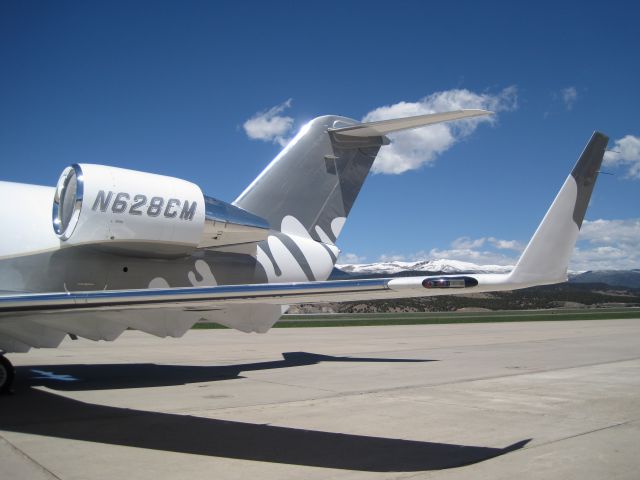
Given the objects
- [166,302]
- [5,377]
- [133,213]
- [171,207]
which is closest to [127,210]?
[133,213]

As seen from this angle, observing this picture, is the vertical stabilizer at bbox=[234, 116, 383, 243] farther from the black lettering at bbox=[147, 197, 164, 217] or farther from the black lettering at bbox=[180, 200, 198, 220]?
the black lettering at bbox=[147, 197, 164, 217]

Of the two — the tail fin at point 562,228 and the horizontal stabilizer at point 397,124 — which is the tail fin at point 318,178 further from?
the tail fin at point 562,228

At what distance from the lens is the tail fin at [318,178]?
12.2m

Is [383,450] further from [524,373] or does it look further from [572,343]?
[572,343]

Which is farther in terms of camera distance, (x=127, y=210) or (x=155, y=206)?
(x=155, y=206)

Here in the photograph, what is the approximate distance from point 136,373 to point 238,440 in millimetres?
6289

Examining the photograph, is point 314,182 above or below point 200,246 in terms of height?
above

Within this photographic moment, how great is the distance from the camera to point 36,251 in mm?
9141

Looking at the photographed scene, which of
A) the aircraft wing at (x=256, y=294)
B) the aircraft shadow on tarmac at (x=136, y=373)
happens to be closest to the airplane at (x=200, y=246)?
the aircraft wing at (x=256, y=294)

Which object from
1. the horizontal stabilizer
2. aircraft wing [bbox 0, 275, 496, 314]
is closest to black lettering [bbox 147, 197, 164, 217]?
aircraft wing [bbox 0, 275, 496, 314]

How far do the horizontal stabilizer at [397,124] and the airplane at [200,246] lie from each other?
0.03m

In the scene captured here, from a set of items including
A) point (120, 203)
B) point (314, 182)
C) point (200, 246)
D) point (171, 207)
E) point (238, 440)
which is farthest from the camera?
point (314, 182)

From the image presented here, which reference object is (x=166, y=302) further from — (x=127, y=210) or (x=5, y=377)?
(x=5, y=377)

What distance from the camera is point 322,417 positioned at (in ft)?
26.0
